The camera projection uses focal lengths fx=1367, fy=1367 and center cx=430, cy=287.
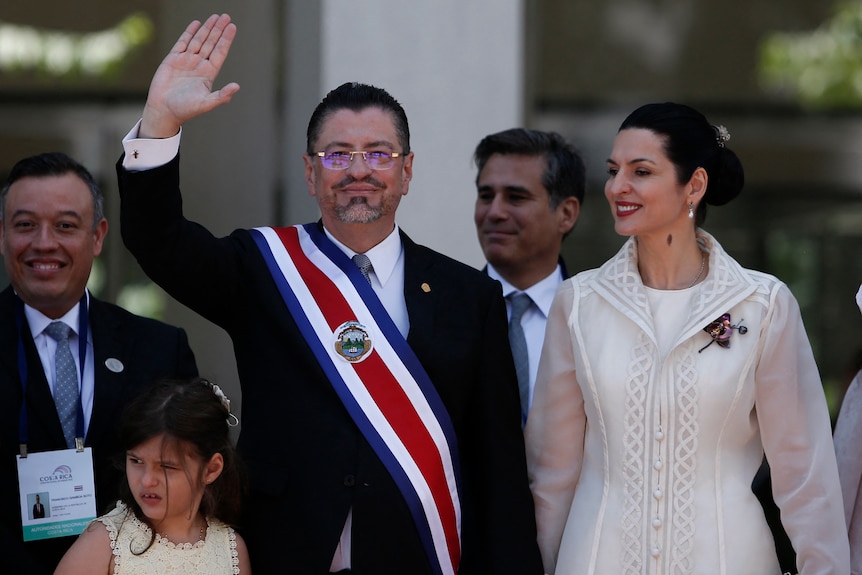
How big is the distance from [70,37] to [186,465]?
4680mm

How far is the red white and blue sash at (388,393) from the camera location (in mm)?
3137

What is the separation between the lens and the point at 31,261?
358 cm

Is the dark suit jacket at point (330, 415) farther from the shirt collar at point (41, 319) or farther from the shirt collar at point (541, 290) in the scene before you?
the shirt collar at point (541, 290)

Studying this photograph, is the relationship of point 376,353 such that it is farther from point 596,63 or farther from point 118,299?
point 596,63

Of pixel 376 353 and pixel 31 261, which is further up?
pixel 31 261

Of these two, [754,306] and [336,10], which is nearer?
[754,306]

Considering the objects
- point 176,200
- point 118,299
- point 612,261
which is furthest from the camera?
point 118,299

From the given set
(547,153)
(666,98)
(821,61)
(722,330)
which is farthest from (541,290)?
(821,61)

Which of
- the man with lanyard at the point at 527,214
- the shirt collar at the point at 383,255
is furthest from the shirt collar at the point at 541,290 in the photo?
the shirt collar at the point at 383,255

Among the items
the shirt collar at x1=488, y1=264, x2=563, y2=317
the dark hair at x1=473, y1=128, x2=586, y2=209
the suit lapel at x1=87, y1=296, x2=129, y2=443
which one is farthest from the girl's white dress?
the dark hair at x1=473, y1=128, x2=586, y2=209

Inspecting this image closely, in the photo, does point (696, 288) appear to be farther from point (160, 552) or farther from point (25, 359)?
point (25, 359)

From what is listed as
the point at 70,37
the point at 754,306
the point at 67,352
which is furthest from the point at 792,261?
the point at 67,352

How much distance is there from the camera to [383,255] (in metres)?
3.30

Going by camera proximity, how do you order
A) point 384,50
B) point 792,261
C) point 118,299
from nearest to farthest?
point 384,50, point 118,299, point 792,261
